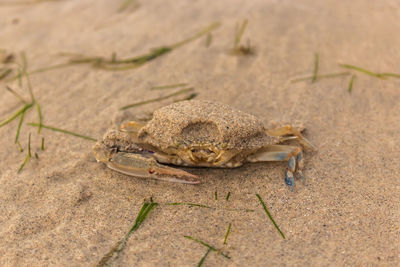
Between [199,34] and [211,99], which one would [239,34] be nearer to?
[199,34]

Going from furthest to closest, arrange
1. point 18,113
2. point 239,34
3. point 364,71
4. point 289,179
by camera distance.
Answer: point 239,34 → point 364,71 → point 18,113 → point 289,179

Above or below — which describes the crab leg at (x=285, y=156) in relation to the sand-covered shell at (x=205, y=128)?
below

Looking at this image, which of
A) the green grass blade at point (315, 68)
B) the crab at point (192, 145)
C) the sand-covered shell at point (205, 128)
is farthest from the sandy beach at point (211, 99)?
the sand-covered shell at point (205, 128)

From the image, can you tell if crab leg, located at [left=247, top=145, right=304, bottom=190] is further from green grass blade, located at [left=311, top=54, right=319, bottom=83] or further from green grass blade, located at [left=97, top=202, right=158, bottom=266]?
green grass blade, located at [left=311, top=54, right=319, bottom=83]

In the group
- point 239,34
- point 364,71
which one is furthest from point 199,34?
point 364,71

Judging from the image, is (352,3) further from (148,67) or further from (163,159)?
(163,159)

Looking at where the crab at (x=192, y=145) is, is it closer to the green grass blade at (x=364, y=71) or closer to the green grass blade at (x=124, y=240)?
the green grass blade at (x=124, y=240)

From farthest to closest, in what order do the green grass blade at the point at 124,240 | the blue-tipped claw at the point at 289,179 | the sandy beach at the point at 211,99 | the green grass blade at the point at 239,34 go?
the green grass blade at the point at 239,34 → the blue-tipped claw at the point at 289,179 → the sandy beach at the point at 211,99 → the green grass blade at the point at 124,240

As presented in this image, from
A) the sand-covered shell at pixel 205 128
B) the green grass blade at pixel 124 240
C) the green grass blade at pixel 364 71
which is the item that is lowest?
the green grass blade at pixel 124 240

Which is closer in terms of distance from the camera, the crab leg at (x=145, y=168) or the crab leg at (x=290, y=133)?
the crab leg at (x=145, y=168)
